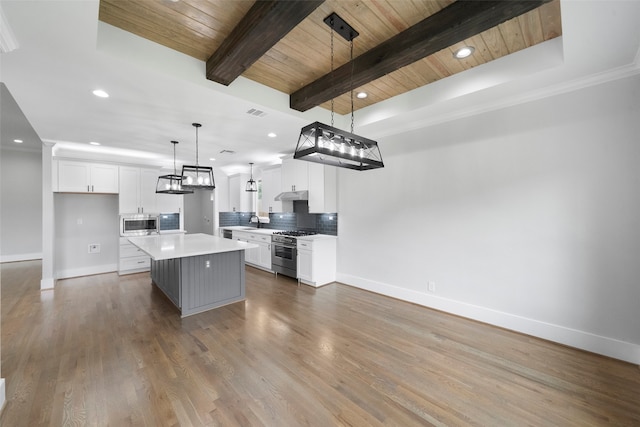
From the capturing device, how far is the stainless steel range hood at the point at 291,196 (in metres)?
5.30

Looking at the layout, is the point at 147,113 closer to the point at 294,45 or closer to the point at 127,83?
the point at 127,83

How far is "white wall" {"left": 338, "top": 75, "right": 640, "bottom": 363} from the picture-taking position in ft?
7.95

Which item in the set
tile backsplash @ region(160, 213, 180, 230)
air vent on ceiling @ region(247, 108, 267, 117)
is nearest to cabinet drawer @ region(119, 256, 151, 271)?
tile backsplash @ region(160, 213, 180, 230)

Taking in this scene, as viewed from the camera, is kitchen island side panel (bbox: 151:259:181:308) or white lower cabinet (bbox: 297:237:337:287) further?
white lower cabinet (bbox: 297:237:337:287)

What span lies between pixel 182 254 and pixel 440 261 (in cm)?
347

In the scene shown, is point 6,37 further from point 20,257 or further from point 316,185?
point 20,257

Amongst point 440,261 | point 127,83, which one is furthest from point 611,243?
point 127,83

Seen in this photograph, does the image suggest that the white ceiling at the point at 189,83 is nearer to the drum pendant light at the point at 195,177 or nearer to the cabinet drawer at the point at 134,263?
the drum pendant light at the point at 195,177

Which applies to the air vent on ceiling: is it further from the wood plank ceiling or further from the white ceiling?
the wood plank ceiling

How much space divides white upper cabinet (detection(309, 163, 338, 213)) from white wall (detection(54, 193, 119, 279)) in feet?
16.1

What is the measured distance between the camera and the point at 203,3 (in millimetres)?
1835

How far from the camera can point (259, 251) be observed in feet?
20.0

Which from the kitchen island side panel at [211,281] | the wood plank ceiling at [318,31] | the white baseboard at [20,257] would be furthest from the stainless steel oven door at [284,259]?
the white baseboard at [20,257]

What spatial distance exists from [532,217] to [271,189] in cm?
505
